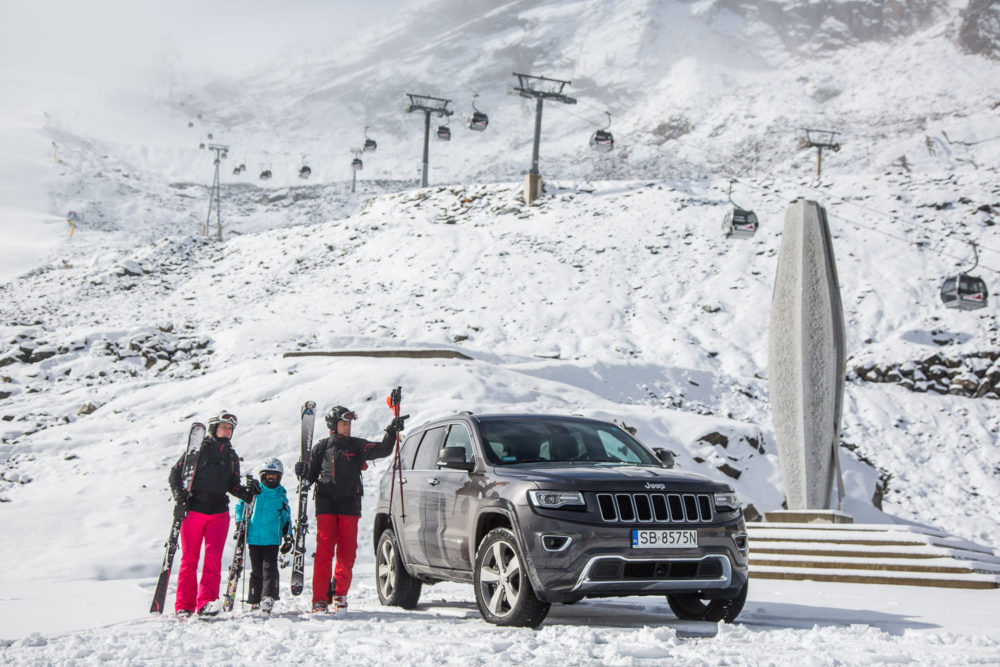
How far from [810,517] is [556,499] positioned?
910cm

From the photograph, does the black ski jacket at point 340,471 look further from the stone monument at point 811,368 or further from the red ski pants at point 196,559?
the stone monument at point 811,368

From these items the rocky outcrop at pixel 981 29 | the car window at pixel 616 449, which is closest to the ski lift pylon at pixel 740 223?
the car window at pixel 616 449

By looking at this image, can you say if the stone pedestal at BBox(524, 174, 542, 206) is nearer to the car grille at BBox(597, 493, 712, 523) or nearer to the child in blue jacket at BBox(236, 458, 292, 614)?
the child in blue jacket at BBox(236, 458, 292, 614)

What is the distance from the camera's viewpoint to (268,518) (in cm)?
866

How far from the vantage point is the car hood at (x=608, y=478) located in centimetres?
656

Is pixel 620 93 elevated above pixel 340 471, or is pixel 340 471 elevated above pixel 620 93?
pixel 620 93

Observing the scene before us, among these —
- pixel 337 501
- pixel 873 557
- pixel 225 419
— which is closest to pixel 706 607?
pixel 337 501

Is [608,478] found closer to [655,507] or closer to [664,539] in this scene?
[655,507]

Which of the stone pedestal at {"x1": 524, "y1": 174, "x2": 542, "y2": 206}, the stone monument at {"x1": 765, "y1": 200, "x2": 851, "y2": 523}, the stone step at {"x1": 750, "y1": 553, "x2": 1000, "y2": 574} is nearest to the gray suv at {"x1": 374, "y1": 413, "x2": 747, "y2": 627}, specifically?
the stone step at {"x1": 750, "y1": 553, "x2": 1000, "y2": 574}

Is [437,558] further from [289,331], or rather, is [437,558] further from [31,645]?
[289,331]

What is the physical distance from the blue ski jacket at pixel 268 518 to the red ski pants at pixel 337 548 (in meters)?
0.41

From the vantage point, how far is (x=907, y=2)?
122562mm

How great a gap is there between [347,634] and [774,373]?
10.9 m

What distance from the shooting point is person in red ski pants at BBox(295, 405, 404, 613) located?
8.46m
